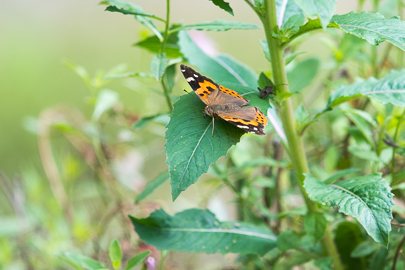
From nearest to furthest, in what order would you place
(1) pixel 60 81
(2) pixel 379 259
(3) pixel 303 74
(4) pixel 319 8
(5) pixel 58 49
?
(4) pixel 319 8
(2) pixel 379 259
(3) pixel 303 74
(1) pixel 60 81
(5) pixel 58 49

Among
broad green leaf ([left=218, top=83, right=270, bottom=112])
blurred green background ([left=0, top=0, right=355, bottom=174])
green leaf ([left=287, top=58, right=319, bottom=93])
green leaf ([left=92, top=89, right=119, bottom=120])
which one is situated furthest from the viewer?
blurred green background ([left=0, top=0, right=355, bottom=174])

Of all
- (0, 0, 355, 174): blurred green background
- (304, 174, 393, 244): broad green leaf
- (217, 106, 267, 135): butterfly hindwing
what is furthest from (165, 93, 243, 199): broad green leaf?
(0, 0, 355, 174): blurred green background

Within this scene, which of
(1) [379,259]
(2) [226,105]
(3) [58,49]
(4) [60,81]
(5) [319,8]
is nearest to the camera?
(5) [319,8]

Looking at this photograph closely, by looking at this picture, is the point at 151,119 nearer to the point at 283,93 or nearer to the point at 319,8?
the point at 283,93

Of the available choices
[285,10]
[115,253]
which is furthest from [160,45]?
[115,253]

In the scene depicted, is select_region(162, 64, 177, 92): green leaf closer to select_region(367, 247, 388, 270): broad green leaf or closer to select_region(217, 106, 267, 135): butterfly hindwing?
select_region(217, 106, 267, 135): butterfly hindwing

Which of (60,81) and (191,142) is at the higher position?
(191,142)

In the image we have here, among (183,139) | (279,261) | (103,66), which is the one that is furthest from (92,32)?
(183,139)
